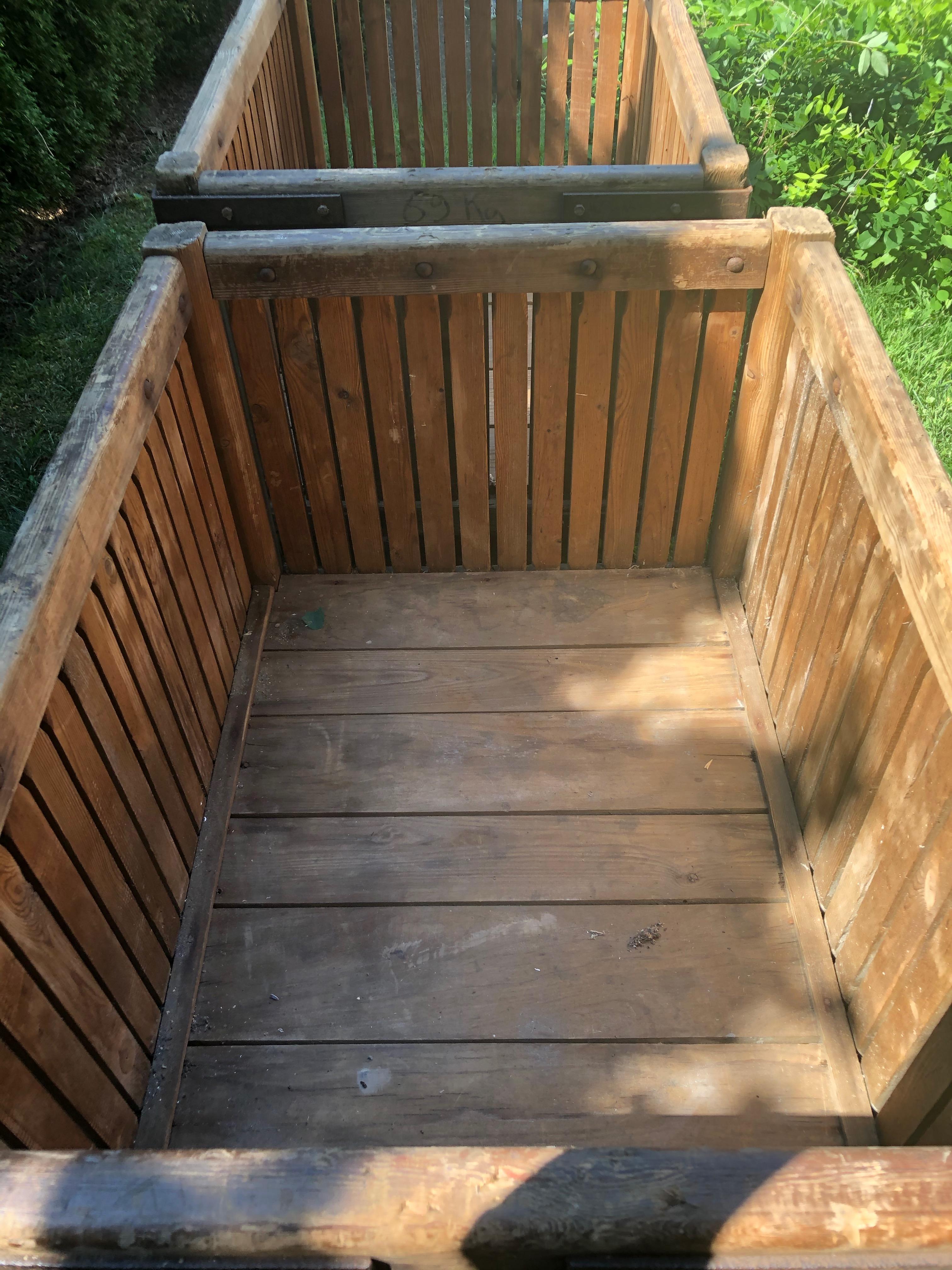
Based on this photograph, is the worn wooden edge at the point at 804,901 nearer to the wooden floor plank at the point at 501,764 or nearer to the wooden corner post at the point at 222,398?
the wooden floor plank at the point at 501,764

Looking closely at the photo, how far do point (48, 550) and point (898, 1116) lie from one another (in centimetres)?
153

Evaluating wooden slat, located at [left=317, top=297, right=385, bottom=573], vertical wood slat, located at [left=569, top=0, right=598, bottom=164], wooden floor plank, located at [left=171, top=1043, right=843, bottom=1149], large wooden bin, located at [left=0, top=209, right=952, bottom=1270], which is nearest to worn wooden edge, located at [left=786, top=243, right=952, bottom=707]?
large wooden bin, located at [left=0, top=209, right=952, bottom=1270]

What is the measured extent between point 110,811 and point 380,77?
3.15 metres

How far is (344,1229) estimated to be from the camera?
0.92 meters

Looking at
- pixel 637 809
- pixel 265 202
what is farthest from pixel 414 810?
pixel 265 202

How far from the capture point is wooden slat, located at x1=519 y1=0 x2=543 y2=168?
3627 millimetres

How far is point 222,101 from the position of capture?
8.21ft

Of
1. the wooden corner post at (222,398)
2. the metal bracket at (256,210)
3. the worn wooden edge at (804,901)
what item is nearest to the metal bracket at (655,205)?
the metal bracket at (256,210)

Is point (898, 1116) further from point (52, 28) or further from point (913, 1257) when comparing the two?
point (52, 28)

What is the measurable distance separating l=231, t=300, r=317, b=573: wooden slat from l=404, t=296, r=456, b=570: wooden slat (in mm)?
307

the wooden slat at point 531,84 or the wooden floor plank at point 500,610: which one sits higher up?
the wooden slat at point 531,84

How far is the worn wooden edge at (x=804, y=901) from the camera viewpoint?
1628mm

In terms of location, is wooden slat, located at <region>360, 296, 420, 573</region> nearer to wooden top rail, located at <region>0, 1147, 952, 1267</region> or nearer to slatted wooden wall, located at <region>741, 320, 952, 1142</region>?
slatted wooden wall, located at <region>741, 320, 952, 1142</region>

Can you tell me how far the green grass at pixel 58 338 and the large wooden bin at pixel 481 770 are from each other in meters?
1.28
